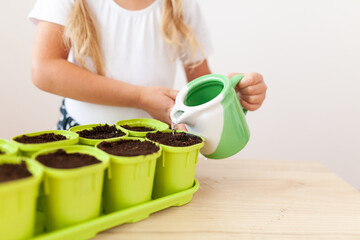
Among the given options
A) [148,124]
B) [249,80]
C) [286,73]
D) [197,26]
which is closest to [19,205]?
[148,124]

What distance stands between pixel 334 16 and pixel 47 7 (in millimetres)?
1404

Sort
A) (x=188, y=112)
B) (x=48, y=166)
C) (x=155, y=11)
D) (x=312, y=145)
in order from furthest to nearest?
(x=312, y=145), (x=155, y=11), (x=188, y=112), (x=48, y=166)

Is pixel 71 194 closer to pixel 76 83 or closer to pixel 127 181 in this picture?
pixel 127 181

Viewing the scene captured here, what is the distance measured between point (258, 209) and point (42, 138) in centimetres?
41

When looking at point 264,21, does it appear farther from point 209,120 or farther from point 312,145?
point 209,120

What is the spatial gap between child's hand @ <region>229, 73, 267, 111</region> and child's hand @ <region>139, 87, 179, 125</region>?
16 cm

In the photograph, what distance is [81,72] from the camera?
790mm

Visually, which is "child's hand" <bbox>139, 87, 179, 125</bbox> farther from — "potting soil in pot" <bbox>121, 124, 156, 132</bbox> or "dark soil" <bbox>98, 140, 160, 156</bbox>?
"dark soil" <bbox>98, 140, 160, 156</bbox>

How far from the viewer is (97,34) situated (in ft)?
2.83

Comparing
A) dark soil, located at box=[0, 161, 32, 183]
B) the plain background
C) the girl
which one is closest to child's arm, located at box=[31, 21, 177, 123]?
the girl

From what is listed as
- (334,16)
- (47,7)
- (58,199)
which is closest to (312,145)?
(334,16)

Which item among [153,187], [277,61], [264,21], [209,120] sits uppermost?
[264,21]

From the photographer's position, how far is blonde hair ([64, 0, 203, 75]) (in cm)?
79

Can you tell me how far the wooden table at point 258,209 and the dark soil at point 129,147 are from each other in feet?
0.38
